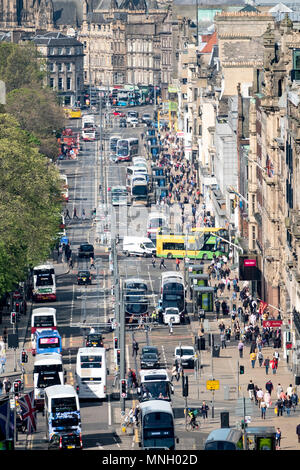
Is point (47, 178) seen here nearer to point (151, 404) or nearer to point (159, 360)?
point (159, 360)

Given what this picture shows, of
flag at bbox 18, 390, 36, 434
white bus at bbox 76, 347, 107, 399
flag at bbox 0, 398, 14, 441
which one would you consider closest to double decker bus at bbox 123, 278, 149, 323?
white bus at bbox 76, 347, 107, 399

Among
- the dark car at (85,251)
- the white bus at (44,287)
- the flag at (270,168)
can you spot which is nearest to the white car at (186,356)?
the flag at (270,168)

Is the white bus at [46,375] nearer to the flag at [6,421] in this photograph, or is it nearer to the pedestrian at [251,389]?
the pedestrian at [251,389]

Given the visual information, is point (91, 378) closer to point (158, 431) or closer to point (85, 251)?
point (158, 431)

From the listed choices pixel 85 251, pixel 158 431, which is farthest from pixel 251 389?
pixel 85 251

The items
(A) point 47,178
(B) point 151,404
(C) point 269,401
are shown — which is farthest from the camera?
(A) point 47,178

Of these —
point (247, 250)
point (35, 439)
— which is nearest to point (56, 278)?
point (247, 250)
